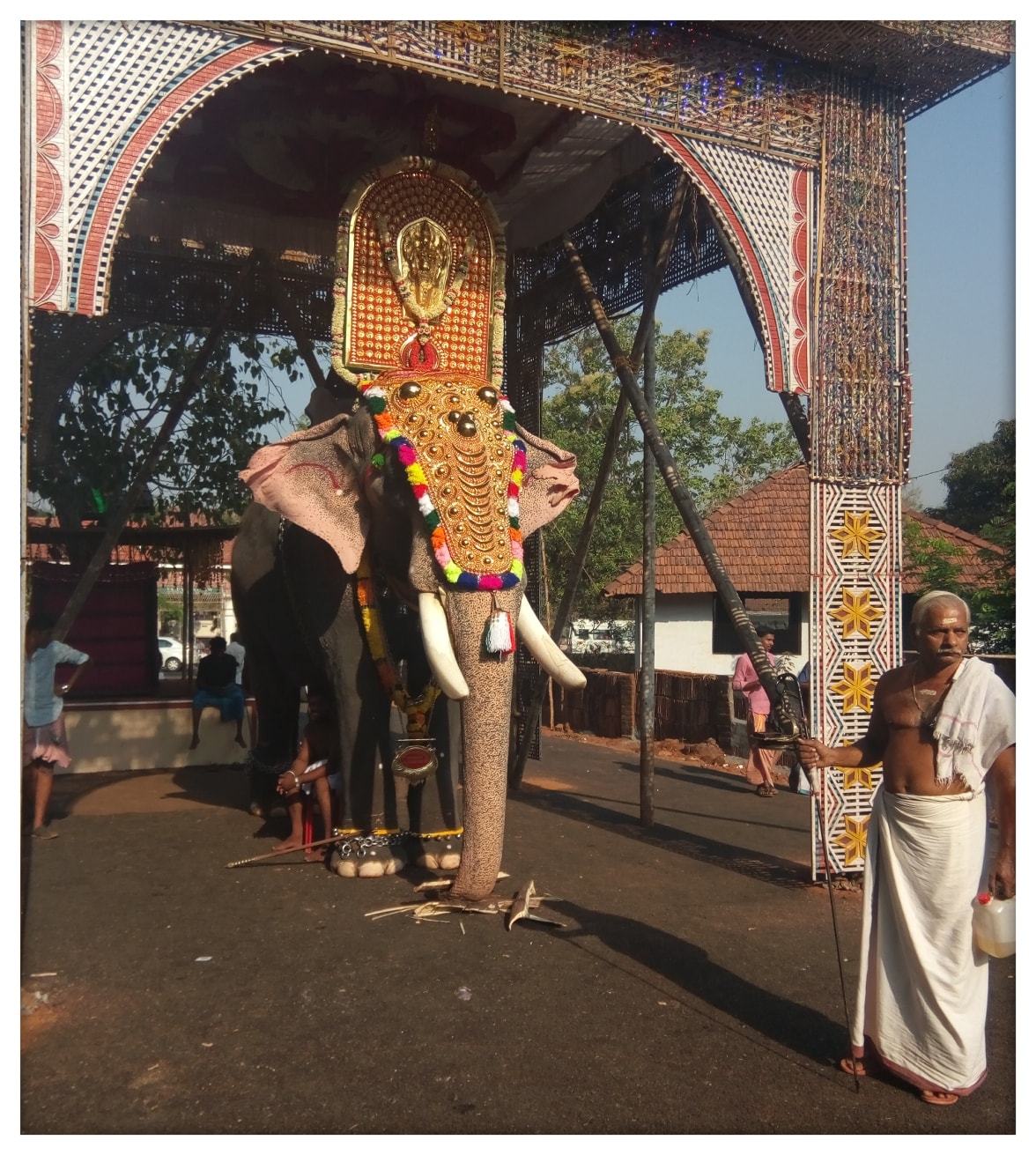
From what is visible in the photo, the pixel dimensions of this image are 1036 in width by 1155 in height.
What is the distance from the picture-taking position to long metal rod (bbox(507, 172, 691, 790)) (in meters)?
7.16

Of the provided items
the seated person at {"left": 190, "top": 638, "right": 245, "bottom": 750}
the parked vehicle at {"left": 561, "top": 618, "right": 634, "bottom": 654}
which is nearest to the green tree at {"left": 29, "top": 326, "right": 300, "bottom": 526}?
the seated person at {"left": 190, "top": 638, "right": 245, "bottom": 750}

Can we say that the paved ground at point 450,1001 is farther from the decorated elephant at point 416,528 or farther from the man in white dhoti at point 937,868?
the decorated elephant at point 416,528

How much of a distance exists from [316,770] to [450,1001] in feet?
8.36

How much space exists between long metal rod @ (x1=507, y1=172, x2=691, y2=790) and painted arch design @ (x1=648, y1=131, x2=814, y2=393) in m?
0.23

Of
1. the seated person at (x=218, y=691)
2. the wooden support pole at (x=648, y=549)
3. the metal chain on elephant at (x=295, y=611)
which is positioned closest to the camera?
the metal chain on elephant at (x=295, y=611)

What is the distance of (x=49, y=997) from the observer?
4.25m

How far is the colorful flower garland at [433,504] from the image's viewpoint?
521cm

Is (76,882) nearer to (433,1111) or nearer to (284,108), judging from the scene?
(433,1111)

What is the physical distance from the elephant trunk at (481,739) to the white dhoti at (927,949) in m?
1.87

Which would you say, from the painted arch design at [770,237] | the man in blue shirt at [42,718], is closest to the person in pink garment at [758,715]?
the painted arch design at [770,237]

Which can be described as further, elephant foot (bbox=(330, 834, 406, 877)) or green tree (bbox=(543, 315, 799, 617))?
green tree (bbox=(543, 315, 799, 617))

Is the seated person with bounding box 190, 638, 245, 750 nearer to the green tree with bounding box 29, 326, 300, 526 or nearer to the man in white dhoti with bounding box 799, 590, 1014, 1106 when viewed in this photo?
the green tree with bounding box 29, 326, 300, 526

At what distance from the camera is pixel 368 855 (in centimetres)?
599

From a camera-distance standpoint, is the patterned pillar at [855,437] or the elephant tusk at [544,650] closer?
the elephant tusk at [544,650]
